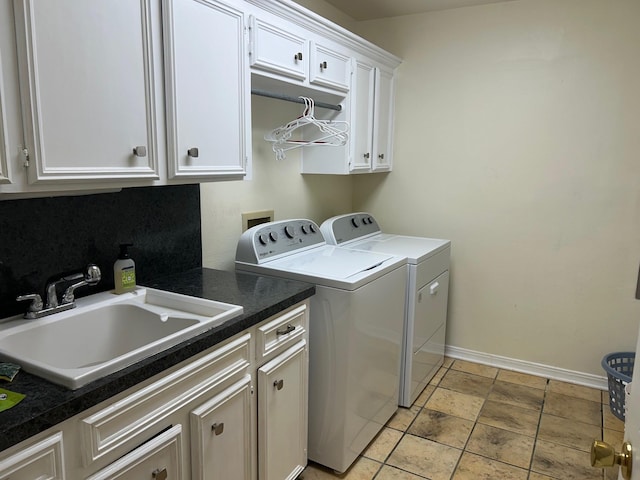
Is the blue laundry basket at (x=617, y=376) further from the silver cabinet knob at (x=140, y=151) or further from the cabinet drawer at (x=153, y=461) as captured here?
the silver cabinet knob at (x=140, y=151)

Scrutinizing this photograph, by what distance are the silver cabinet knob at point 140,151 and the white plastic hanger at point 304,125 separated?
3.27 feet

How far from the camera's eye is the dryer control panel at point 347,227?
9.21 ft

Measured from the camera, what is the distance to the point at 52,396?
104 centimetres

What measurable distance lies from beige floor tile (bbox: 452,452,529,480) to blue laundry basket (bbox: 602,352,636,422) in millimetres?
765

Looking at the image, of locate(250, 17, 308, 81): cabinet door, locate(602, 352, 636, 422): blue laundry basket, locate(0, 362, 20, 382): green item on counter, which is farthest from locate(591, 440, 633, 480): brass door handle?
locate(602, 352, 636, 422): blue laundry basket

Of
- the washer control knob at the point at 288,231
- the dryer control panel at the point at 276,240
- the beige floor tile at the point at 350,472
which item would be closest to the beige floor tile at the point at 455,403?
the beige floor tile at the point at 350,472

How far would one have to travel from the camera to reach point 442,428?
2.53 m

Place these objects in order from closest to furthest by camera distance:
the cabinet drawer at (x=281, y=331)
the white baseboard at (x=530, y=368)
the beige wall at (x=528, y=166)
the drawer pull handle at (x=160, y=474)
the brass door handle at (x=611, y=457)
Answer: the brass door handle at (x=611, y=457) → the drawer pull handle at (x=160, y=474) → the cabinet drawer at (x=281, y=331) → the beige wall at (x=528, y=166) → the white baseboard at (x=530, y=368)

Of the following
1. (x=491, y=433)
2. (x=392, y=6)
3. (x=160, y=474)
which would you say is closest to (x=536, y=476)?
(x=491, y=433)

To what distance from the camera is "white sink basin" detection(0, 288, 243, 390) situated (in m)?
1.35

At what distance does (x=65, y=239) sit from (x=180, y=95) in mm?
628

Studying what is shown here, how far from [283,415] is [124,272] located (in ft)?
2.69

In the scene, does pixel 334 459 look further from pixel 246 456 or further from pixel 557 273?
pixel 557 273

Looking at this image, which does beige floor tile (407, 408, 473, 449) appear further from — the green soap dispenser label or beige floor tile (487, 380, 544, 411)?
the green soap dispenser label
